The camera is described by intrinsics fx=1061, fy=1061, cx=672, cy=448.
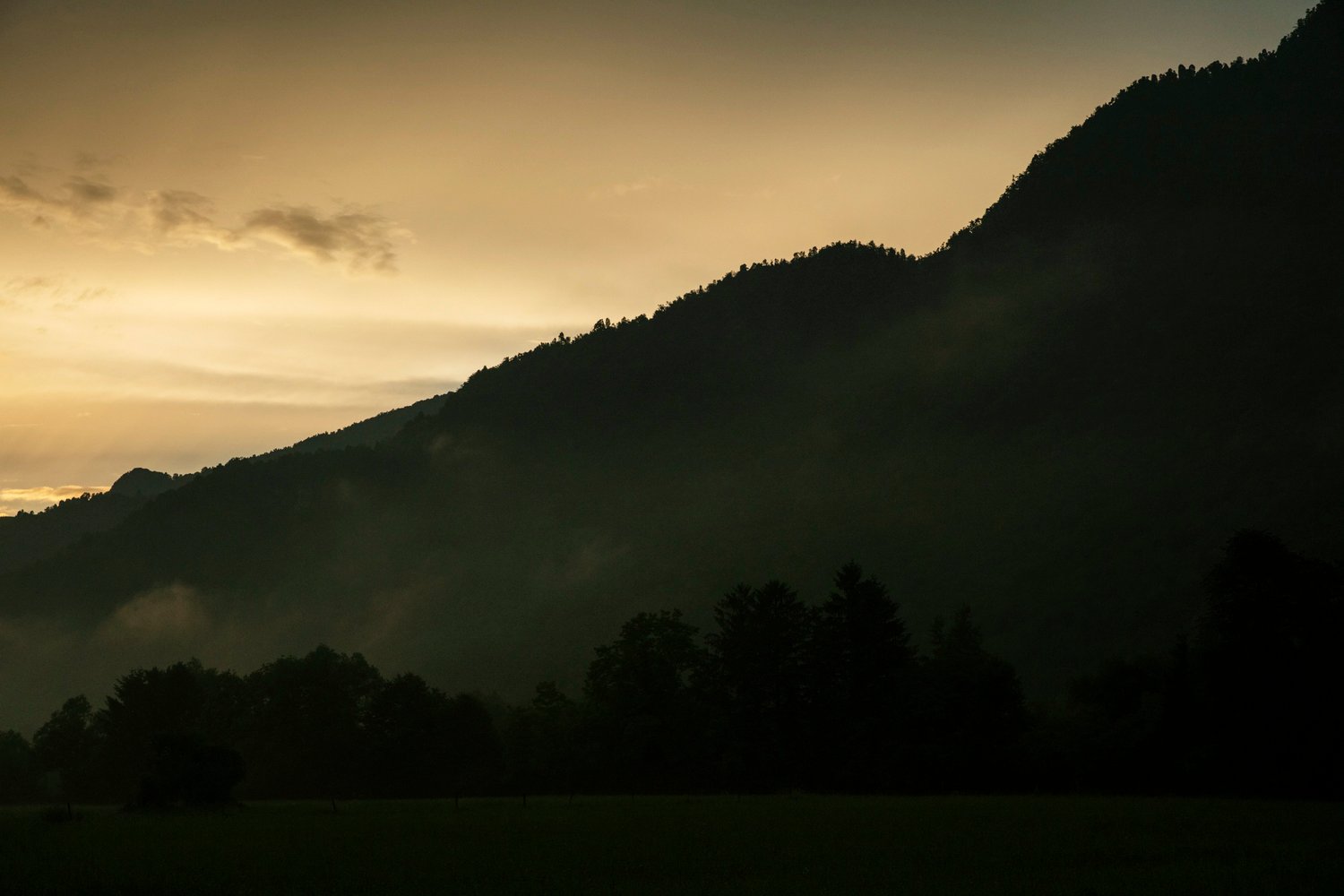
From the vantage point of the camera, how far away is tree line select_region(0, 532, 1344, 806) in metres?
60.1

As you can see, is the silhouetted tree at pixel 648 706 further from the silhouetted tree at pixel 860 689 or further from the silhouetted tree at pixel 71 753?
the silhouetted tree at pixel 71 753

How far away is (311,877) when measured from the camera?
92.4ft

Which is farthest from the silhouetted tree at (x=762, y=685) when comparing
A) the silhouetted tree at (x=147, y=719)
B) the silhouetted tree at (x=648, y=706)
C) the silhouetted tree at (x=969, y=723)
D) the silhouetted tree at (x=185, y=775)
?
the silhouetted tree at (x=147, y=719)

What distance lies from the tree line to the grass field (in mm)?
10590

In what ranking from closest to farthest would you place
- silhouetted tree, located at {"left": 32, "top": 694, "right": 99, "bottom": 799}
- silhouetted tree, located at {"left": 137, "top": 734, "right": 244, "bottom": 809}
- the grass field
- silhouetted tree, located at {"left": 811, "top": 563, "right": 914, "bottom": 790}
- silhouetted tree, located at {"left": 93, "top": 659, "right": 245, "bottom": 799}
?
1. the grass field
2. silhouetted tree, located at {"left": 137, "top": 734, "right": 244, "bottom": 809}
3. silhouetted tree, located at {"left": 811, "top": 563, "right": 914, "bottom": 790}
4. silhouetted tree, located at {"left": 93, "top": 659, "right": 245, "bottom": 799}
5. silhouetted tree, located at {"left": 32, "top": 694, "right": 99, "bottom": 799}

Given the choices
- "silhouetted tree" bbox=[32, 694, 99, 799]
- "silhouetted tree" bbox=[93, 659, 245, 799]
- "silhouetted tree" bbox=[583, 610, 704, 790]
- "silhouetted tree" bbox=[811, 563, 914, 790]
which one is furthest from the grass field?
"silhouetted tree" bbox=[32, 694, 99, 799]

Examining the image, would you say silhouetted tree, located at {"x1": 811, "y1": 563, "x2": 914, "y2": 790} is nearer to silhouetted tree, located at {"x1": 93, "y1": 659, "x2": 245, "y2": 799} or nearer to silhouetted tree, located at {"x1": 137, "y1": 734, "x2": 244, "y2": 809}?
silhouetted tree, located at {"x1": 137, "y1": 734, "x2": 244, "y2": 809}

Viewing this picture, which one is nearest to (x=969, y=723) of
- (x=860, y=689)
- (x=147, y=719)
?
(x=860, y=689)

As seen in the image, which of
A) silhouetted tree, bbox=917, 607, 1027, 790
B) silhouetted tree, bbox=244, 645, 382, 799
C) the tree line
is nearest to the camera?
the tree line

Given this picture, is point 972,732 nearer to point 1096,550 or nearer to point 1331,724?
point 1331,724

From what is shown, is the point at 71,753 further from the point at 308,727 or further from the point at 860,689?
the point at 860,689

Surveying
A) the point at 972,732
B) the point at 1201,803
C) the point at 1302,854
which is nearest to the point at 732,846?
the point at 1302,854

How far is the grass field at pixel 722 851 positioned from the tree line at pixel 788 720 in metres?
10.6

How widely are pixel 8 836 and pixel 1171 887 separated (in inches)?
1582
